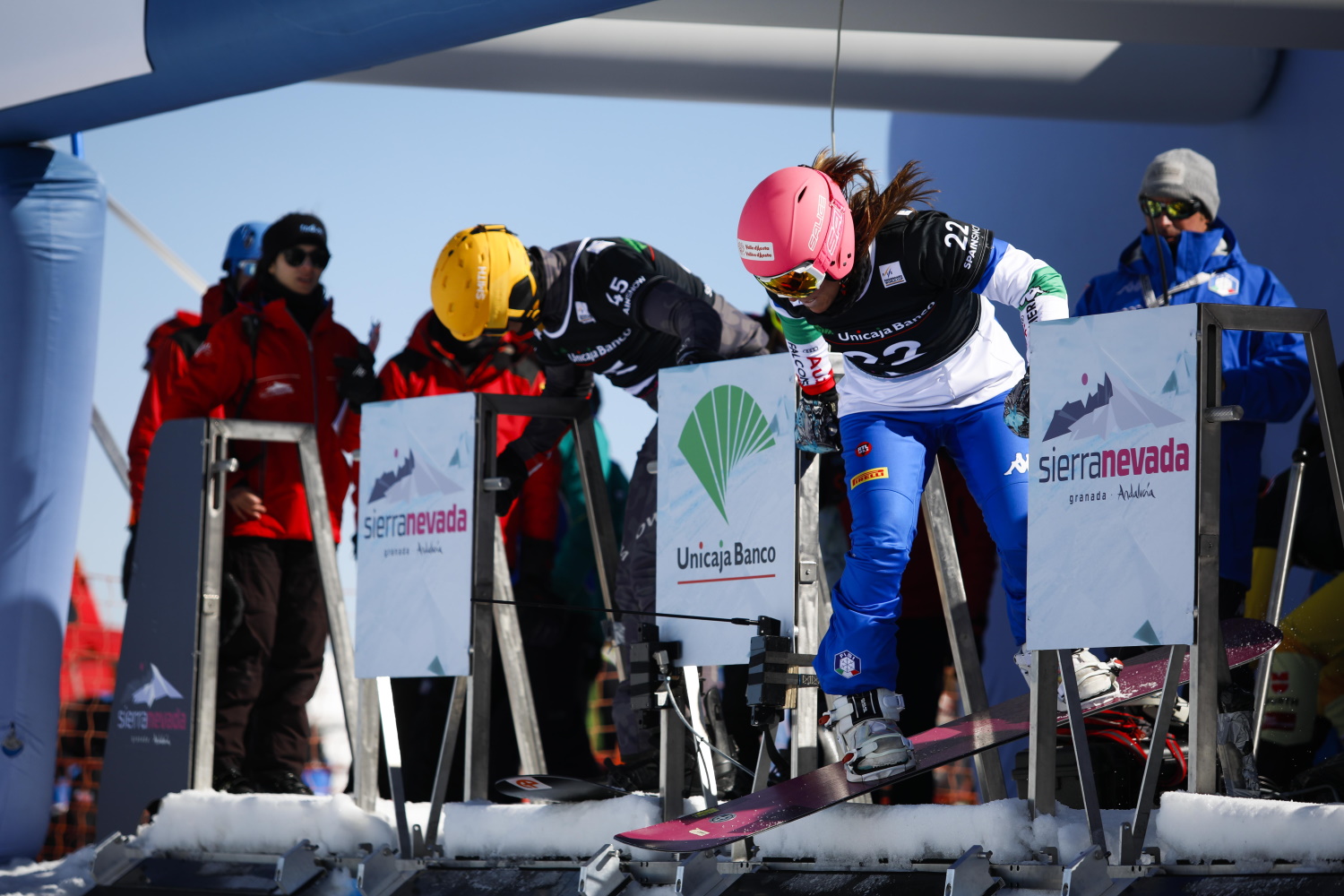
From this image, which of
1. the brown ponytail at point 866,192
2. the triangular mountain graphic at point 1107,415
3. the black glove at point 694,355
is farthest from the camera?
the black glove at point 694,355

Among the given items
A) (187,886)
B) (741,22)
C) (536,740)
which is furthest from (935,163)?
(187,886)

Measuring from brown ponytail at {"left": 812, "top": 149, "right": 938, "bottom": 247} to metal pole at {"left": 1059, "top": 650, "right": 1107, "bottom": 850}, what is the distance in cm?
122

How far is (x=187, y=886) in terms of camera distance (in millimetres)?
4766

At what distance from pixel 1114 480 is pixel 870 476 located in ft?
2.63

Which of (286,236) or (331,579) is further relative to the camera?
(286,236)

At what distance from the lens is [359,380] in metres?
5.79

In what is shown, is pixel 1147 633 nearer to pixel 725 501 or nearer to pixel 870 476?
pixel 870 476

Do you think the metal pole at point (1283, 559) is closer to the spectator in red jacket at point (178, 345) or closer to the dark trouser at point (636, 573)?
the dark trouser at point (636, 573)

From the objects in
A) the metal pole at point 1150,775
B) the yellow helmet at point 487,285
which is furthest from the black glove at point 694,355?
the metal pole at point 1150,775

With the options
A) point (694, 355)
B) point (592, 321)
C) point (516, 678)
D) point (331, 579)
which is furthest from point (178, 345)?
point (694, 355)

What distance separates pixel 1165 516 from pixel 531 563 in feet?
10.1

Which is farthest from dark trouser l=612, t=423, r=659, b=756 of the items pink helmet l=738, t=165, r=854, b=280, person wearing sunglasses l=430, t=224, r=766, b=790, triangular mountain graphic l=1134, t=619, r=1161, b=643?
triangular mountain graphic l=1134, t=619, r=1161, b=643

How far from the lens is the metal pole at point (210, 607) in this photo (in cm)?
527

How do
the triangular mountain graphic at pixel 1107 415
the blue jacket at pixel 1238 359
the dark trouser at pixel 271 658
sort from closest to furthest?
the triangular mountain graphic at pixel 1107 415
the blue jacket at pixel 1238 359
the dark trouser at pixel 271 658
